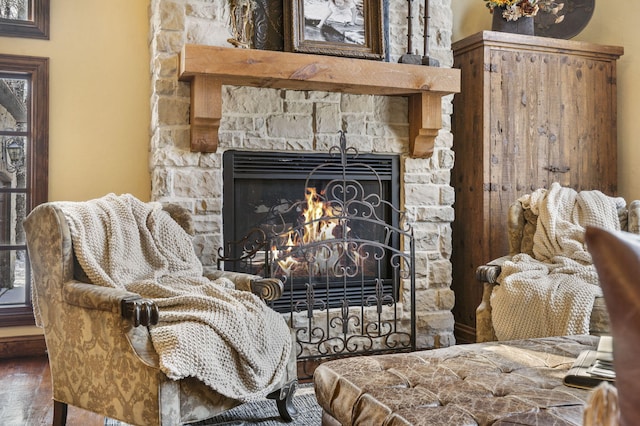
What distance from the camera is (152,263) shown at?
276 cm

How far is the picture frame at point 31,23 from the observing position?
141 inches

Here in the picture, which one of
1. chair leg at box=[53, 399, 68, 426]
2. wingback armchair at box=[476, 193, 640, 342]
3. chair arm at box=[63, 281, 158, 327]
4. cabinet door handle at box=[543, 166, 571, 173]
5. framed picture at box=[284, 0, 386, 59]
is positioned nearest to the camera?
chair arm at box=[63, 281, 158, 327]

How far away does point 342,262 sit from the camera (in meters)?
3.91

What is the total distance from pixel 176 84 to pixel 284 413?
71.5 inches

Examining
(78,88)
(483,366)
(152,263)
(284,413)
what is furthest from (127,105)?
(483,366)

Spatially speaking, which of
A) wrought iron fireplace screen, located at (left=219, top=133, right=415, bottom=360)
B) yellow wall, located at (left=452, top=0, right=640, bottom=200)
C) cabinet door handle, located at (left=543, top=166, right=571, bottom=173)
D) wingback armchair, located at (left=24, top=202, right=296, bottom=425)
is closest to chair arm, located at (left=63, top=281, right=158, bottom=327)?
wingback armchair, located at (left=24, top=202, right=296, bottom=425)

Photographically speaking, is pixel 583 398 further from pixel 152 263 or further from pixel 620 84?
pixel 620 84

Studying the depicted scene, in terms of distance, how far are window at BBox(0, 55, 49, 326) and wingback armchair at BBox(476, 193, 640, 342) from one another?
2516mm

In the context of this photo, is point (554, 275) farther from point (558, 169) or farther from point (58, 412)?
point (58, 412)

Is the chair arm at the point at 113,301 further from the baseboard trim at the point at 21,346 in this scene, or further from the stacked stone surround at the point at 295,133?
the baseboard trim at the point at 21,346

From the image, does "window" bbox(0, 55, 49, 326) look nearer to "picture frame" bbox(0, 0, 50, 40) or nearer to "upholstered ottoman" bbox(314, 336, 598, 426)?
"picture frame" bbox(0, 0, 50, 40)

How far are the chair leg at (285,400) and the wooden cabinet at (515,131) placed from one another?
5.90 ft

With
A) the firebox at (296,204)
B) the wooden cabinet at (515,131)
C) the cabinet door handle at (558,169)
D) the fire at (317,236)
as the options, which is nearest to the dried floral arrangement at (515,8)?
the wooden cabinet at (515,131)

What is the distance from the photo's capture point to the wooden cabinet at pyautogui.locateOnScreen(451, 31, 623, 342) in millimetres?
4031
